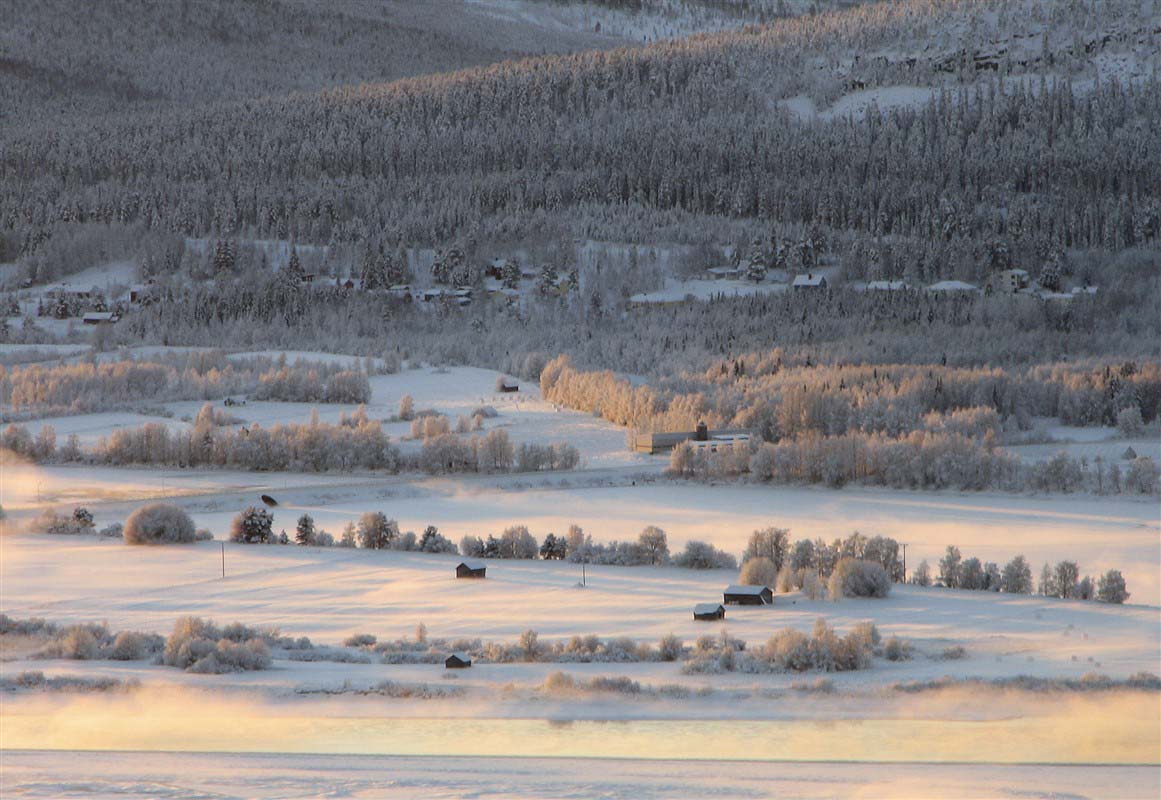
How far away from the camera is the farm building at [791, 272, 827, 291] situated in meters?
99.2

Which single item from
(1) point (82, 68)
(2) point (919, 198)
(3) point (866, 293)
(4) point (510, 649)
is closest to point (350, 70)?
(1) point (82, 68)

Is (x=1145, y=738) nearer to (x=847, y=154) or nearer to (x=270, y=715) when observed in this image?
(x=270, y=715)

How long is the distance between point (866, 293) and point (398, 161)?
48132 millimetres

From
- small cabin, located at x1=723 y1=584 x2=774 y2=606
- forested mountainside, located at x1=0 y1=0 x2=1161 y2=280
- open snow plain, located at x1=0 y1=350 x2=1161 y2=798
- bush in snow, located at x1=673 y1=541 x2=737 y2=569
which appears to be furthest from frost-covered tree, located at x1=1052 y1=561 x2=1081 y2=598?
forested mountainside, located at x1=0 y1=0 x2=1161 y2=280

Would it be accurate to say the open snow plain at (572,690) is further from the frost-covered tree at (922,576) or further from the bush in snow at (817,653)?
the frost-covered tree at (922,576)

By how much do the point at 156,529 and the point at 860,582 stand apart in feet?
55.8

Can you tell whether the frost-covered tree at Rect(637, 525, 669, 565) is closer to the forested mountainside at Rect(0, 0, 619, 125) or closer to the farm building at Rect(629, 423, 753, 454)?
the farm building at Rect(629, 423, 753, 454)

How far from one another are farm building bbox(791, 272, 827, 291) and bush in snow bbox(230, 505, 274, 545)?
61.0 metres

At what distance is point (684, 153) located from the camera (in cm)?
12725

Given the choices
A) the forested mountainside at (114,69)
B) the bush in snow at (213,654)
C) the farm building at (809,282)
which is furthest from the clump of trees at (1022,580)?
the forested mountainside at (114,69)

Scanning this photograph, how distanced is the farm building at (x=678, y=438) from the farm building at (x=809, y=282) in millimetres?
41203

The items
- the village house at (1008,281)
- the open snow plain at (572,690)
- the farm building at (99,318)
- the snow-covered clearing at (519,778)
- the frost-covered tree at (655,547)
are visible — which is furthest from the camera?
the farm building at (99,318)

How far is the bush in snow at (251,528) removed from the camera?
41000mm

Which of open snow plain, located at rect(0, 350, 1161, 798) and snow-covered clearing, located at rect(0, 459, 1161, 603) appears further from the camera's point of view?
snow-covered clearing, located at rect(0, 459, 1161, 603)
